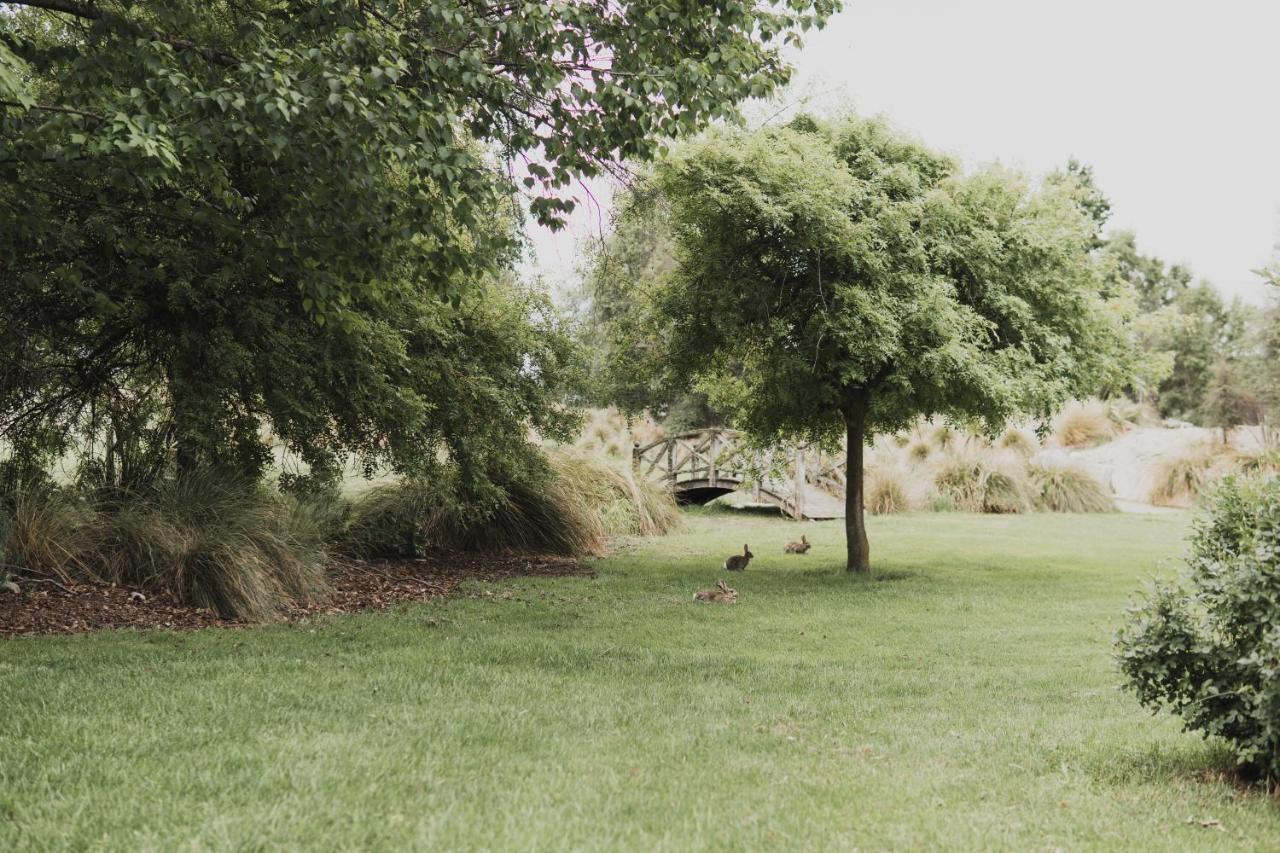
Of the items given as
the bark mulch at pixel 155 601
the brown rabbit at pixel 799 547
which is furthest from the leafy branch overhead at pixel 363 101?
the brown rabbit at pixel 799 547

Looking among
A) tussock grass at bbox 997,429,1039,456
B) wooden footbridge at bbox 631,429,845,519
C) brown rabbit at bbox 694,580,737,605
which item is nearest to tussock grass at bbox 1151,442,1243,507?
tussock grass at bbox 997,429,1039,456

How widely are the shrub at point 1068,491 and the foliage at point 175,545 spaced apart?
20.7 metres

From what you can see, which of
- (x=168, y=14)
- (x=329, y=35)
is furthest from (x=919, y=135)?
(x=168, y=14)

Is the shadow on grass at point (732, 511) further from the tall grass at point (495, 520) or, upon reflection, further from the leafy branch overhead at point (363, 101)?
the leafy branch overhead at point (363, 101)

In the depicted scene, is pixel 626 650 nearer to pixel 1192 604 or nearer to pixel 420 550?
pixel 1192 604

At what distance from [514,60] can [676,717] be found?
5068 mm

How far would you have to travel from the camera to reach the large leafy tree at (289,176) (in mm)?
6312

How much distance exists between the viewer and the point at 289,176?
7953mm

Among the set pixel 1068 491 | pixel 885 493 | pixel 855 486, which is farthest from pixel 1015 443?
pixel 855 486

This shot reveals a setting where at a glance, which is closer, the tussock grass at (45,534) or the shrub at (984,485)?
the tussock grass at (45,534)

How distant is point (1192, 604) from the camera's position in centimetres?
485

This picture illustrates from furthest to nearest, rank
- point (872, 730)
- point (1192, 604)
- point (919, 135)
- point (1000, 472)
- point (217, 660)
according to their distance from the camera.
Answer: point (1000, 472), point (919, 135), point (217, 660), point (872, 730), point (1192, 604)

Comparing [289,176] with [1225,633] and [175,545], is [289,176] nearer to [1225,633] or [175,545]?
[175,545]

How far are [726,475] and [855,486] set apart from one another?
11.6 metres
